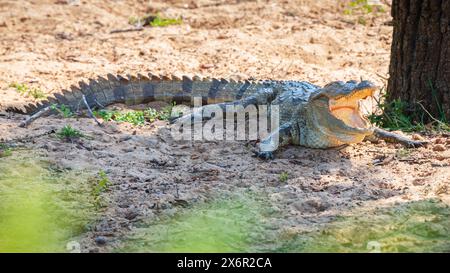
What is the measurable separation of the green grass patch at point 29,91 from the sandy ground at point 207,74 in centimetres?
8

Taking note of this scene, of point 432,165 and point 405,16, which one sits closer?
point 432,165

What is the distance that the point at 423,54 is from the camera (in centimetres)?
659

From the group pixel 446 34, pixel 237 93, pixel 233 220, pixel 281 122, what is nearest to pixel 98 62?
pixel 237 93

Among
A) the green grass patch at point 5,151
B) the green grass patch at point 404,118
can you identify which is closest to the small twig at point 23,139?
the green grass patch at point 5,151

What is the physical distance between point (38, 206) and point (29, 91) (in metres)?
3.21

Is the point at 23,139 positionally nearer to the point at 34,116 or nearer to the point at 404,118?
the point at 34,116

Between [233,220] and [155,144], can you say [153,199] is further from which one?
[155,144]

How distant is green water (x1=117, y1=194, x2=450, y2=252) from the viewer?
417 cm

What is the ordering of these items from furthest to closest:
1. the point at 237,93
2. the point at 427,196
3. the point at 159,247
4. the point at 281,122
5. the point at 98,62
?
the point at 98,62 → the point at 237,93 → the point at 281,122 → the point at 427,196 → the point at 159,247

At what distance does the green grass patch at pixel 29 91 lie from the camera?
763cm

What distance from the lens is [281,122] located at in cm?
708

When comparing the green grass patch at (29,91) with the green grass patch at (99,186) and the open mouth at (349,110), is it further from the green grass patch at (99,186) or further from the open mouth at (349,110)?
the open mouth at (349,110)

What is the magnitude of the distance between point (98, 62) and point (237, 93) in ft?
6.33

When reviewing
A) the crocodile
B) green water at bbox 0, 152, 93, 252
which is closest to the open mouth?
the crocodile
